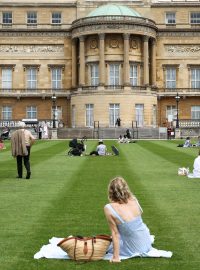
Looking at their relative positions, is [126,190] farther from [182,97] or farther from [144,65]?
[182,97]

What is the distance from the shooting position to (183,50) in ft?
289

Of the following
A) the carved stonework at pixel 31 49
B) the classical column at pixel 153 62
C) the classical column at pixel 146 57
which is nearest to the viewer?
the classical column at pixel 146 57

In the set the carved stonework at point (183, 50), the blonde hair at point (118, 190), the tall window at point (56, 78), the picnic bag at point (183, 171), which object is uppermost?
the carved stonework at point (183, 50)

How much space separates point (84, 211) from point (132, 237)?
16.0 ft

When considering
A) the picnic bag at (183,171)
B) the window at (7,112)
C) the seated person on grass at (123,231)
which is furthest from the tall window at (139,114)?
the seated person on grass at (123,231)

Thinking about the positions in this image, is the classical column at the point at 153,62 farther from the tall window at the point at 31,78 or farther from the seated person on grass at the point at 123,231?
the seated person on grass at the point at 123,231

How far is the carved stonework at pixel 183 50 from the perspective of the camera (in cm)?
8806

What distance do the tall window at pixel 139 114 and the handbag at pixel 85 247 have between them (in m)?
71.3

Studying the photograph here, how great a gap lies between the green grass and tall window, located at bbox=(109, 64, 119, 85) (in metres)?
55.3

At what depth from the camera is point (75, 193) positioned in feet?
62.6

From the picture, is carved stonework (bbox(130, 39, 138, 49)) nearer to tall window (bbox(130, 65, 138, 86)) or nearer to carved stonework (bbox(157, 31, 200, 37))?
tall window (bbox(130, 65, 138, 86))

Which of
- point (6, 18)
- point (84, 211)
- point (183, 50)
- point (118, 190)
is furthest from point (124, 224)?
point (6, 18)

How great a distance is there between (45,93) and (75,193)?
6959cm

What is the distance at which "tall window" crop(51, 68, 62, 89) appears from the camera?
88.6 m
